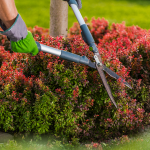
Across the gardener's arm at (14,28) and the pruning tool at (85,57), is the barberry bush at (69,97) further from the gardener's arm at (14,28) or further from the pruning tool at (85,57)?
the gardener's arm at (14,28)

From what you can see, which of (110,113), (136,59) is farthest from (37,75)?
(136,59)

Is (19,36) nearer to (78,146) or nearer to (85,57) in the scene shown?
(85,57)

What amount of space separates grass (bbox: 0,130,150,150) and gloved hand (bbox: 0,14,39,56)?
124 centimetres

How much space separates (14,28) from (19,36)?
0.38 feet

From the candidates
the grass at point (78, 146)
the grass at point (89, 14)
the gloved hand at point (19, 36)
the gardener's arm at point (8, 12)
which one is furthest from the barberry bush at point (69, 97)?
the grass at point (89, 14)

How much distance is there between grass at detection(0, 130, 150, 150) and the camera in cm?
260

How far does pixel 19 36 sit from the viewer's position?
2119mm

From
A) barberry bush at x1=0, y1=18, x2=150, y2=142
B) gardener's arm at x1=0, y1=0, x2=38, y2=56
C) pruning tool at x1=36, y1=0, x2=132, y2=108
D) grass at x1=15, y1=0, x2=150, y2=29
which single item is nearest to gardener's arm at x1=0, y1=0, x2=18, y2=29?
gardener's arm at x1=0, y1=0, x2=38, y2=56

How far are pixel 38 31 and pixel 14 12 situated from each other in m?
2.80

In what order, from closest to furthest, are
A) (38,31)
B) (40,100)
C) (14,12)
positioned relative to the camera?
1. (14,12)
2. (40,100)
3. (38,31)

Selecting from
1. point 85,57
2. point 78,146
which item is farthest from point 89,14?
point 78,146

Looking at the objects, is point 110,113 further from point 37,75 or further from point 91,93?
point 37,75

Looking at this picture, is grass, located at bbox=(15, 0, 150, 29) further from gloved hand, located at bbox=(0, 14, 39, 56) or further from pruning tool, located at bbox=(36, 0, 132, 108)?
gloved hand, located at bbox=(0, 14, 39, 56)

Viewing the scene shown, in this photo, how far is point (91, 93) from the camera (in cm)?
296
